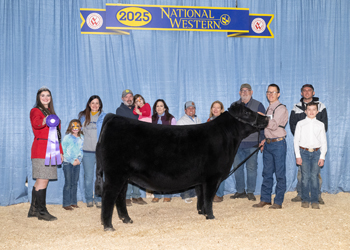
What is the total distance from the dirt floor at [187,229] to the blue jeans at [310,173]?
0.22m

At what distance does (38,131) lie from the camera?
13.6ft

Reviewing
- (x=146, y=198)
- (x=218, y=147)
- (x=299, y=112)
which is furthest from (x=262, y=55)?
(x=146, y=198)

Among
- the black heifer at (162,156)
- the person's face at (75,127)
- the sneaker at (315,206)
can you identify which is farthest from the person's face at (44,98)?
the sneaker at (315,206)

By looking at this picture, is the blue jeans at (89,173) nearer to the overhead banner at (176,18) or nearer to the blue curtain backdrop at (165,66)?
the blue curtain backdrop at (165,66)

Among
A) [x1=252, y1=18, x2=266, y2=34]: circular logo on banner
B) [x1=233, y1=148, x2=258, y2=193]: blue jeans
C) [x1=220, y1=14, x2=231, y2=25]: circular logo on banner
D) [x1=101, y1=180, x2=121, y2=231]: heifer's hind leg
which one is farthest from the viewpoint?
[x1=252, y1=18, x2=266, y2=34]: circular logo on banner

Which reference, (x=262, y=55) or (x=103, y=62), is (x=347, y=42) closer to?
(x=262, y=55)

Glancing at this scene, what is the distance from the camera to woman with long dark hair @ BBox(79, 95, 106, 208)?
192 inches

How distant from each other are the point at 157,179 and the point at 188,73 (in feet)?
8.74

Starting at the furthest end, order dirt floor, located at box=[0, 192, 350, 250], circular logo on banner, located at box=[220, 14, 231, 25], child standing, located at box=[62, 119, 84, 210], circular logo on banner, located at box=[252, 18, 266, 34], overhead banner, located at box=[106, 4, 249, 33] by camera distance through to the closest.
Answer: circular logo on banner, located at box=[252, 18, 266, 34]
circular logo on banner, located at box=[220, 14, 231, 25]
overhead banner, located at box=[106, 4, 249, 33]
child standing, located at box=[62, 119, 84, 210]
dirt floor, located at box=[0, 192, 350, 250]

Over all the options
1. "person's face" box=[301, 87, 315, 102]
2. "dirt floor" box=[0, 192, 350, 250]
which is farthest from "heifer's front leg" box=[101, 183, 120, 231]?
"person's face" box=[301, 87, 315, 102]

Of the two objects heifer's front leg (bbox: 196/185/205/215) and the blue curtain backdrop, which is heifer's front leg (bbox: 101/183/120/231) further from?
the blue curtain backdrop

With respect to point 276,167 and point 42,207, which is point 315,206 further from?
point 42,207

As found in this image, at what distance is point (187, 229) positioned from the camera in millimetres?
3582

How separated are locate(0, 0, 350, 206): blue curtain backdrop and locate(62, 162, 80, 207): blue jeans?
1.35 ft
